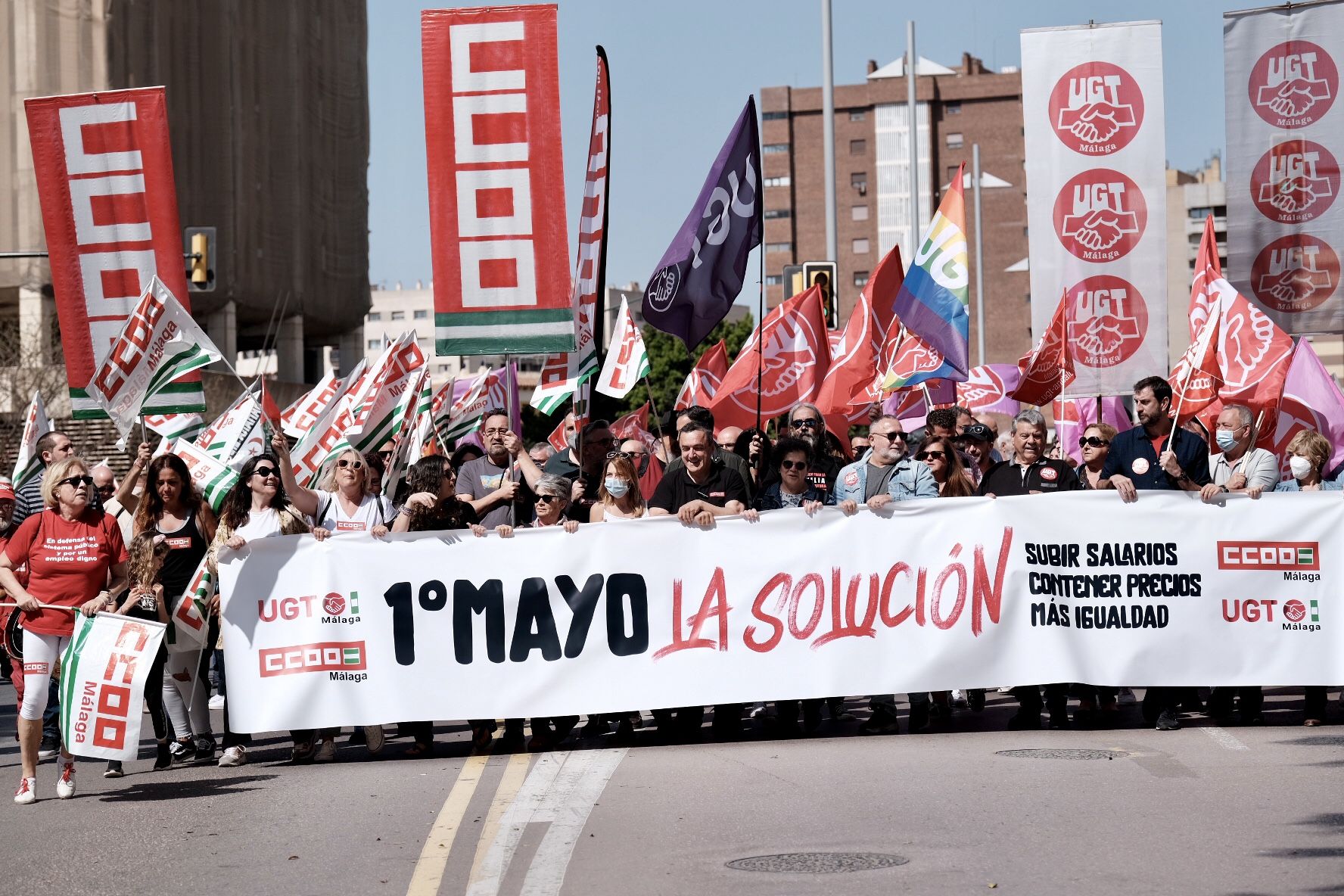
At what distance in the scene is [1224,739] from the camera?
34.3 ft

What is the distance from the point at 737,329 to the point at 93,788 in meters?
74.5

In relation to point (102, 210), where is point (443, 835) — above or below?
below

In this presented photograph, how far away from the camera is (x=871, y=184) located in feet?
386

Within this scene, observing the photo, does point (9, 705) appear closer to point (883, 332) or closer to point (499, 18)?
point (499, 18)

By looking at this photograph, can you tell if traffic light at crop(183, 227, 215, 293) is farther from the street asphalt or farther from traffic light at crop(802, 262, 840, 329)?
the street asphalt

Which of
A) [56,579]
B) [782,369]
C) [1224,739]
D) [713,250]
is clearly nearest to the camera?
[56,579]

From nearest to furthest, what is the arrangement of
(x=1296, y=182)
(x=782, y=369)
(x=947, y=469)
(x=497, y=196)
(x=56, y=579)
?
(x=56, y=579)
(x=947, y=469)
(x=497, y=196)
(x=1296, y=182)
(x=782, y=369)

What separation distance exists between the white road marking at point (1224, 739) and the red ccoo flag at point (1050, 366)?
4.30 metres

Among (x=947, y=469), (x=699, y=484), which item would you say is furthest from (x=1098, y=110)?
(x=699, y=484)

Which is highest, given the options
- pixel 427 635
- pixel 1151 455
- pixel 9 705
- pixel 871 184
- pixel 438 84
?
pixel 871 184

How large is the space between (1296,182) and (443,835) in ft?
33.5

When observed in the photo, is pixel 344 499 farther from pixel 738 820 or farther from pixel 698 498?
pixel 738 820

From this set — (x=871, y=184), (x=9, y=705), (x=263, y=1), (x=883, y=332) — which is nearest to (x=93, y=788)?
(x=9, y=705)

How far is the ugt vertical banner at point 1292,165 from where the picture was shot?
50.4ft
